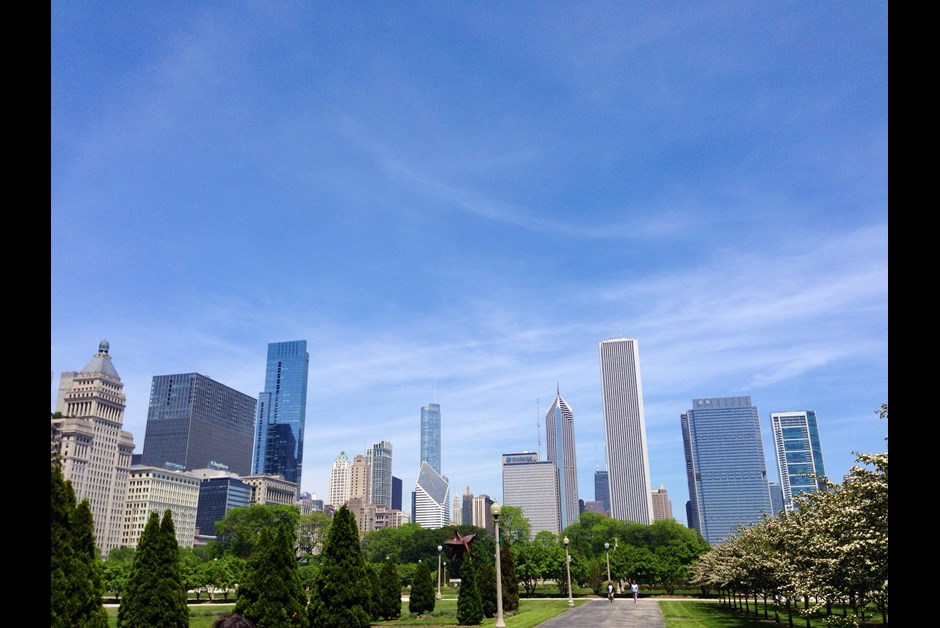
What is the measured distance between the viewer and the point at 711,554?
50.4 metres

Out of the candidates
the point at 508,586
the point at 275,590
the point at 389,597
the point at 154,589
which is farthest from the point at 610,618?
the point at 154,589

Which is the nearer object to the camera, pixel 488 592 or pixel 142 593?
pixel 142 593

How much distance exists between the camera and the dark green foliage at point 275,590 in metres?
23.5

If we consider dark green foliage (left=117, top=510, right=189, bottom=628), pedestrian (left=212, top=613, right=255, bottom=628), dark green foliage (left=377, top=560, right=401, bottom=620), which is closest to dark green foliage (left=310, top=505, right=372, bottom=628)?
dark green foliage (left=117, top=510, right=189, bottom=628)

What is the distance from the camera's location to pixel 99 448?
185 metres

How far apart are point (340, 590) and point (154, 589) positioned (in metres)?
7.08

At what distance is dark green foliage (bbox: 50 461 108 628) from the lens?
56.5 ft

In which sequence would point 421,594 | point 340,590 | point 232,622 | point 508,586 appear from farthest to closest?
point 421,594 → point 508,586 → point 340,590 → point 232,622

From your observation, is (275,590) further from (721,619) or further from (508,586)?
(721,619)

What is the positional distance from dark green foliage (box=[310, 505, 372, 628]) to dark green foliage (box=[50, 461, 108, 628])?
939cm

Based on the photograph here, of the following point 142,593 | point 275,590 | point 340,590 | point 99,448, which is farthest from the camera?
point 99,448

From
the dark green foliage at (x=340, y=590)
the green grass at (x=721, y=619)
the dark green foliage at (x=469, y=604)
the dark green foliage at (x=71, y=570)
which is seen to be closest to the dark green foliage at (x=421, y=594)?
the dark green foliage at (x=469, y=604)
